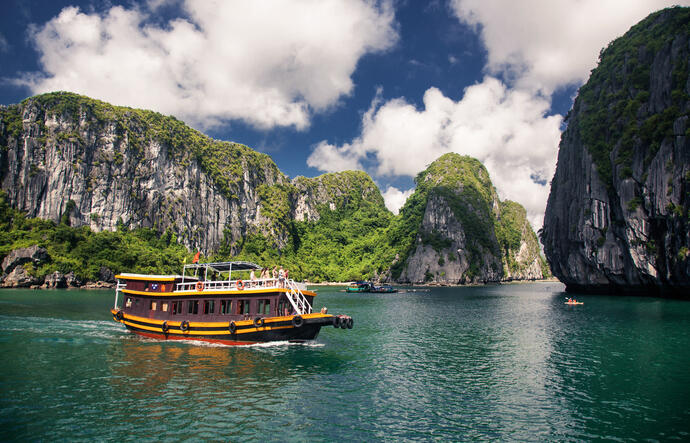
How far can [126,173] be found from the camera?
132375mm

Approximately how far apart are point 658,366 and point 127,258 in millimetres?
108516

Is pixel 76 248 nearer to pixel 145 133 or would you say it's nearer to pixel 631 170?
pixel 145 133

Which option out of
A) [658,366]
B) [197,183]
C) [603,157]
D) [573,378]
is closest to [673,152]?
[603,157]

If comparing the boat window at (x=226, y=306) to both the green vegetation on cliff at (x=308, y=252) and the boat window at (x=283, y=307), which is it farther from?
the green vegetation on cliff at (x=308, y=252)

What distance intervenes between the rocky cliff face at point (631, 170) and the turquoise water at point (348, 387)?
27.3 meters

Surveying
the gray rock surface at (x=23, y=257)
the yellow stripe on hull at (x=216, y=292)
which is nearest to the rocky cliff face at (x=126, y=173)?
the gray rock surface at (x=23, y=257)

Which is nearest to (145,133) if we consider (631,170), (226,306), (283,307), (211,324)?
(226,306)

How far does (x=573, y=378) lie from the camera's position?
1948 cm

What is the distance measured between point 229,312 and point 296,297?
15.1ft

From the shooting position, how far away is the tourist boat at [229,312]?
83.1 ft

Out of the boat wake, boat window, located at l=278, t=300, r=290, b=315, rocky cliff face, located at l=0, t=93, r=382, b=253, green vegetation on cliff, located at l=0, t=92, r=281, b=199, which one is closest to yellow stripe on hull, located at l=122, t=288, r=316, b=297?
boat window, located at l=278, t=300, r=290, b=315

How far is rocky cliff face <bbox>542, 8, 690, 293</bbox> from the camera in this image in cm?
5025

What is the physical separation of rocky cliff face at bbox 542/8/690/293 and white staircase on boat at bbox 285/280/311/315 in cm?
4793

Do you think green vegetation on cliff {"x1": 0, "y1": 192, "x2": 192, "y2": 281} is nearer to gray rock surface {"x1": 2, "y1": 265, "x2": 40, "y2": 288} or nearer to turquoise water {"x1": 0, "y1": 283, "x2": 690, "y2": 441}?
gray rock surface {"x1": 2, "y1": 265, "x2": 40, "y2": 288}
